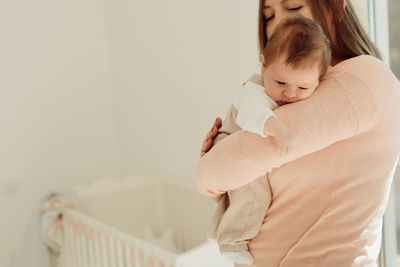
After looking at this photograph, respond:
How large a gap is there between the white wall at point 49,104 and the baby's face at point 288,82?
1998 millimetres

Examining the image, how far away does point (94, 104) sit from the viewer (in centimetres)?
282

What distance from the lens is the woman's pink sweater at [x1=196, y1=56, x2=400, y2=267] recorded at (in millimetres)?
759

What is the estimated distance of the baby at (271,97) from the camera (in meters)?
0.79

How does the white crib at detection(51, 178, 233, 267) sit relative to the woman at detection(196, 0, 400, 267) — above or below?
below

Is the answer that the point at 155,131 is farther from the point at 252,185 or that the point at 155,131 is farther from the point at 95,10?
the point at 252,185

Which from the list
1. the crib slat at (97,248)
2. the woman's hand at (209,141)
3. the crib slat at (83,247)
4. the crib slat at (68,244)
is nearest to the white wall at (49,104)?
the crib slat at (68,244)

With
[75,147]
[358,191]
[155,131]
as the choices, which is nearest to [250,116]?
[358,191]

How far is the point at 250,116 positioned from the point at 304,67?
0.13 m

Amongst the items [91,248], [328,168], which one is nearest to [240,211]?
[328,168]

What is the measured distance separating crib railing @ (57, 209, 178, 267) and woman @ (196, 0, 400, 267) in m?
0.74

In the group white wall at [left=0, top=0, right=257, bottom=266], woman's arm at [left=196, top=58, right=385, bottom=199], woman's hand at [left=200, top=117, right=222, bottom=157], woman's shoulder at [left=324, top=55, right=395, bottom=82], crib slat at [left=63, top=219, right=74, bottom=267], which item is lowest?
crib slat at [left=63, top=219, right=74, bottom=267]

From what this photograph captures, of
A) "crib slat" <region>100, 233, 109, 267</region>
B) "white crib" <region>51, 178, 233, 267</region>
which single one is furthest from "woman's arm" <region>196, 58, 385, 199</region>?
"crib slat" <region>100, 233, 109, 267</region>

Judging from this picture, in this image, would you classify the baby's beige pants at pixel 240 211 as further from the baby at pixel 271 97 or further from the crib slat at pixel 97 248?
the crib slat at pixel 97 248

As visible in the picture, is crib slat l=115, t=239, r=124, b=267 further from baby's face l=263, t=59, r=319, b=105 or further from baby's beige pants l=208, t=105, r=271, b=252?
baby's face l=263, t=59, r=319, b=105
